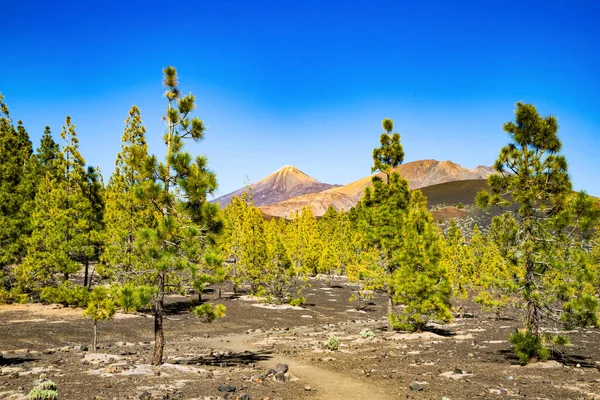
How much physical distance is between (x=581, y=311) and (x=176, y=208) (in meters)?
14.4

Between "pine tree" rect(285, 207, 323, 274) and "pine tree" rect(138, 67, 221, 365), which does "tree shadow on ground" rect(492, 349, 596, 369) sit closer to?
"pine tree" rect(138, 67, 221, 365)

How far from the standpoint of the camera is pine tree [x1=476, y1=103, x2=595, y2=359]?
15516 mm

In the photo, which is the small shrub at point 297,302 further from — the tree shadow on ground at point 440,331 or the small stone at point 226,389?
the small stone at point 226,389

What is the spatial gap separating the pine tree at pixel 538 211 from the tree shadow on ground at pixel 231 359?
10.4 metres

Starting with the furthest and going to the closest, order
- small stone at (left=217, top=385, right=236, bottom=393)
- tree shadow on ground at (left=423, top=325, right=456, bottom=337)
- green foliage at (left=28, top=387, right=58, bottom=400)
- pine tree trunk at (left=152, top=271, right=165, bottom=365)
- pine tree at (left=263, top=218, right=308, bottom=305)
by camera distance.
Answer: pine tree at (left=263, top=218, right=308, bottom=305), tree shadow on ground at (left=423, top=325, right=456, bottom=337), pine tree trunk at (left=152, top=271, right=165, bottom=365), small stone at (left=217, top=385, right=236, bottom=393), green foliage at (left=28, top=387, right=58, bottom=400)

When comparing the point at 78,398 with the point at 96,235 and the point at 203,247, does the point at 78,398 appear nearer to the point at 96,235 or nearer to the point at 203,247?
the point at 203,247

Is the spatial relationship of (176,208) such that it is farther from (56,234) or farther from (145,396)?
(56,234)

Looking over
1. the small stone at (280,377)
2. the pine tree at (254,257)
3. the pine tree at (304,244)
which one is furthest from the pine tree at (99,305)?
the pine tree at (304,244)

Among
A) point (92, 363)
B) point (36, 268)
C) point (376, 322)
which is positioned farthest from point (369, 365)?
point (36, 268)

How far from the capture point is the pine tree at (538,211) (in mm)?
15516

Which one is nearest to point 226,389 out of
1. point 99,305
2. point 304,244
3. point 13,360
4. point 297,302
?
point 99,305

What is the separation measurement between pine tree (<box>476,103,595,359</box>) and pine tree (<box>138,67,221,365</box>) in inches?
427

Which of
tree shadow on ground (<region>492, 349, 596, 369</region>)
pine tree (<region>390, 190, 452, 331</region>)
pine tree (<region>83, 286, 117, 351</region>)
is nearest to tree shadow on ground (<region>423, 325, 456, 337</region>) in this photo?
pine tree (<region>390, 190, 452, 331</region>)

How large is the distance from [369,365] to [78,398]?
1070 centimetres
